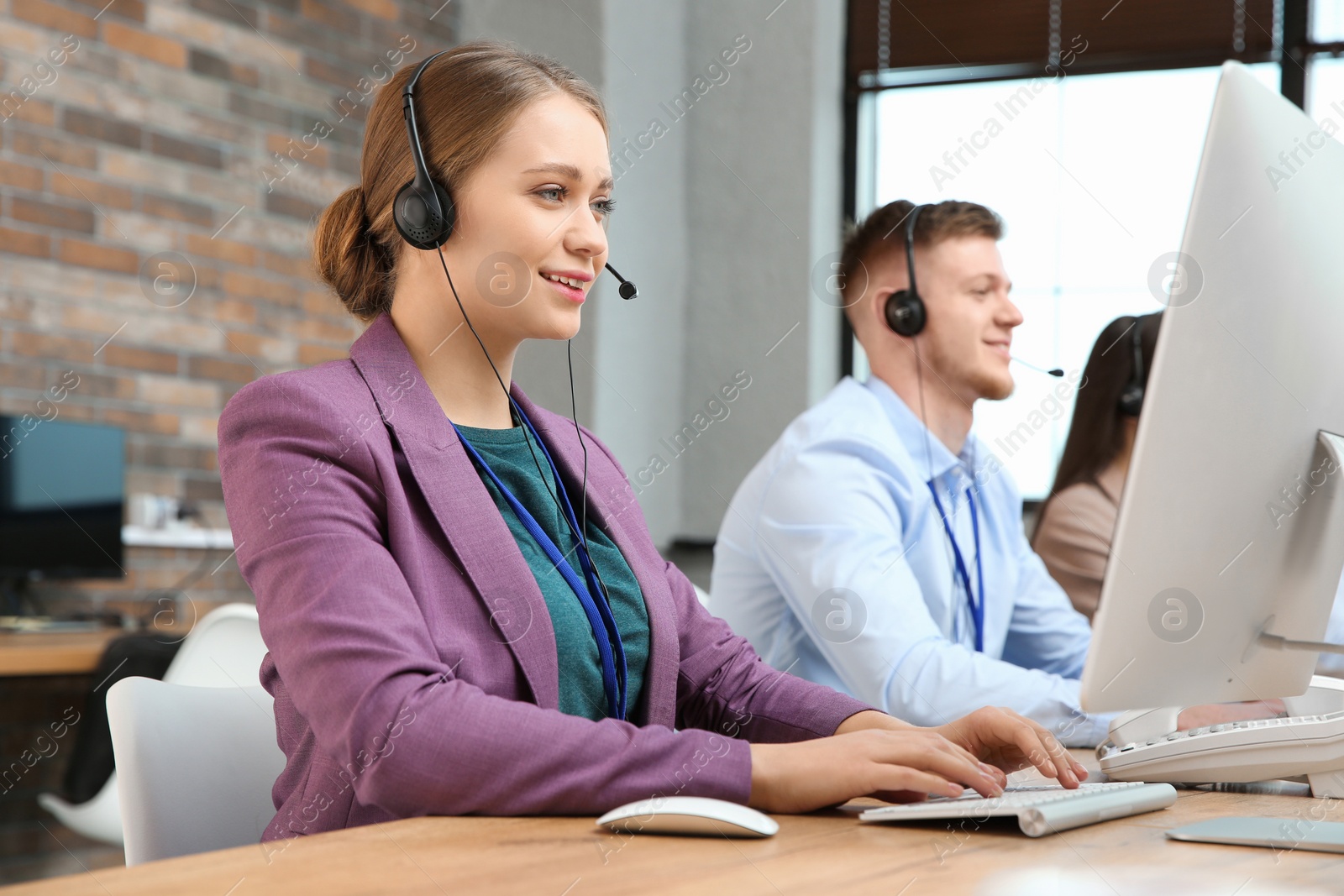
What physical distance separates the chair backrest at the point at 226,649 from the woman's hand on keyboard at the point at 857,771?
97cm

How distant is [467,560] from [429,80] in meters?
0.50

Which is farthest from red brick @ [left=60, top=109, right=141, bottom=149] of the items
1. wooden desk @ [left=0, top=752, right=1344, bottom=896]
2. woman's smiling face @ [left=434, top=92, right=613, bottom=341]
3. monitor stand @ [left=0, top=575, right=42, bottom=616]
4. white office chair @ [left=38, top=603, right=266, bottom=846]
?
wooden desk @ [left=0, top=752, right=1344, bottom=896]

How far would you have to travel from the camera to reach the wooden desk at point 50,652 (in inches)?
91.4

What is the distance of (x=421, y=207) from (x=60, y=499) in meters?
2.20

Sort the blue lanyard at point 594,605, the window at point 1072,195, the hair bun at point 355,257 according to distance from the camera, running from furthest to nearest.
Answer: the window at point 1072,195
the hair bun at point 355,257
the blue lanyard at point 594,605

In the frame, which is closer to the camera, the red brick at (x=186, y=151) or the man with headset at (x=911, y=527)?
the man with headset at (x=911, y=527)

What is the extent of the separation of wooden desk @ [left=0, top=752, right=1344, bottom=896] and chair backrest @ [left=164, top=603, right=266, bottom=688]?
2.92 feet

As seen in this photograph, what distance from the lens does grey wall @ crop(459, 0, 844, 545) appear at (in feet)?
12.4

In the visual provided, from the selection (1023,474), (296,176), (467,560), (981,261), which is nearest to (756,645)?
(981,261)

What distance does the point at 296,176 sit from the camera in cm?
364

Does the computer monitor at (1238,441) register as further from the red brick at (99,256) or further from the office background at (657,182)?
the red brick at (99,256)

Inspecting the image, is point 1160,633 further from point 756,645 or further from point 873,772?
point 756,645

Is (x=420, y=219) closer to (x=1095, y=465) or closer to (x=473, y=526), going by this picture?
(x=473, y=526)

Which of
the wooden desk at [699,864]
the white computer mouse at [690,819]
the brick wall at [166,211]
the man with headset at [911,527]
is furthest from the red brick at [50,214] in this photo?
the white computer mouse at [690,819]
